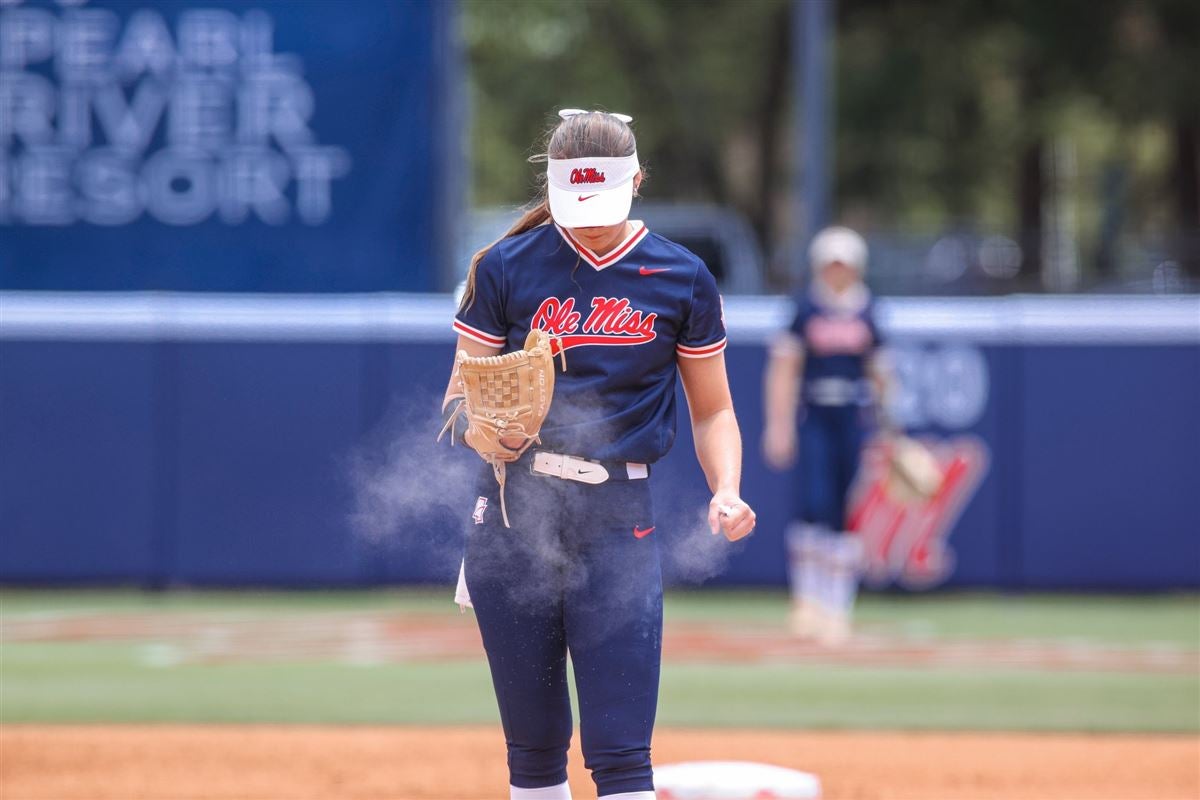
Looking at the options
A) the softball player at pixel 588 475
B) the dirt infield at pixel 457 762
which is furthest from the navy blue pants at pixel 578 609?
the dirt infield at pixel 457 762

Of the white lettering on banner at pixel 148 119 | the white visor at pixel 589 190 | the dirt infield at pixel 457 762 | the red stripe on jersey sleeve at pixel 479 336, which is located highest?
the white lettering on banner at pixel 148 119

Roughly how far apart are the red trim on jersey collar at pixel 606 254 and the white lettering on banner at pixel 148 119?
888 cm

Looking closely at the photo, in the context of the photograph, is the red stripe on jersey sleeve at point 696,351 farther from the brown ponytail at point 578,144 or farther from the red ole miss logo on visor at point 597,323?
the brown ponytail at point 578,144

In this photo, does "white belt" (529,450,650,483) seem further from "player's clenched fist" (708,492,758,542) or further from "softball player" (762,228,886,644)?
"softball player" (762,228,886,644)

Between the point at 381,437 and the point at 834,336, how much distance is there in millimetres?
3820

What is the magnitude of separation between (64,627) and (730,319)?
17.1 feet

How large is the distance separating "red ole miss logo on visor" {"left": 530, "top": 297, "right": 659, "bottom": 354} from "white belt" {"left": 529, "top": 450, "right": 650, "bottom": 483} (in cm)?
28

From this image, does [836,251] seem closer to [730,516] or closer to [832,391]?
[832,391]

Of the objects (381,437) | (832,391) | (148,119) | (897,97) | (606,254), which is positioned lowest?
(381,437)

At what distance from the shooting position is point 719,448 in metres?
4.86

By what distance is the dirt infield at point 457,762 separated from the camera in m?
6.96

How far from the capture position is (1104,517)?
13.4 meters

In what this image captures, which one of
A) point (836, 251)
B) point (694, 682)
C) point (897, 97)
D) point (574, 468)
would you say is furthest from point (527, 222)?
point (897, 97)

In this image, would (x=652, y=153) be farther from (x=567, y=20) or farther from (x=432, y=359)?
(x=432, y=359)
